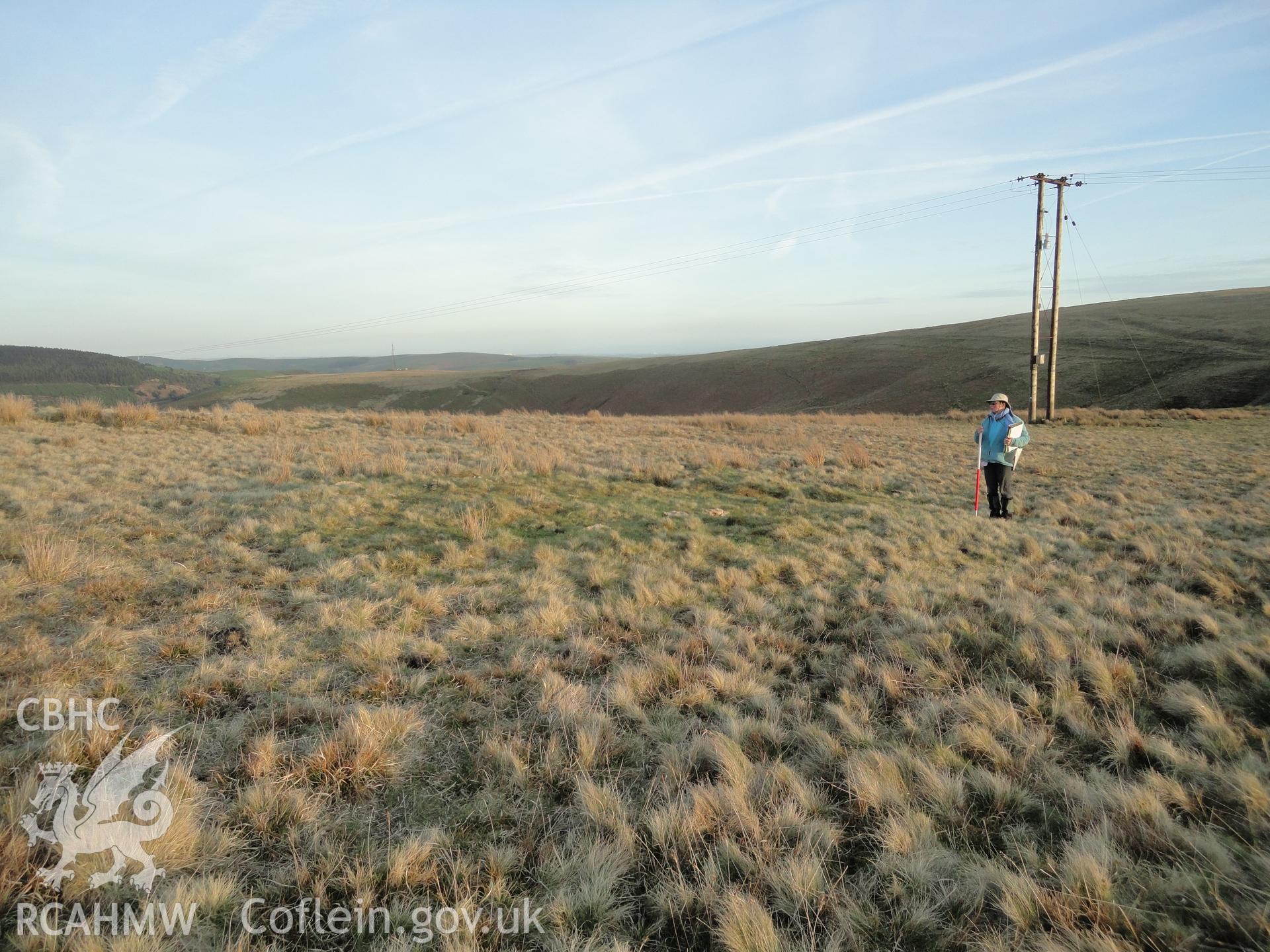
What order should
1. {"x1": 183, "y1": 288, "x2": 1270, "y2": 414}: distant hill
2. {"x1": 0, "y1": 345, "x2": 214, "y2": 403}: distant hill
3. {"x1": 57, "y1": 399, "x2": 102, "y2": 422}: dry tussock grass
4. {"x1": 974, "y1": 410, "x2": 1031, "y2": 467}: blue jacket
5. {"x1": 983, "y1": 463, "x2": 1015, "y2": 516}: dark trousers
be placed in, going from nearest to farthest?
{"x1": 974, "y1": 410, "x2": 1031, "y2": 467}: blue jacket, {"x1": 983, "y1": 463, "x2": 1015, "y2": 516}: dark trousers, {"x1": 57, "y1": 399, "x2": 102, "y2": 422}: dry tussock grass, {"x1": 183, "y1": 288, "x2": 1270, "y2": 414}: distant hill, {"x1": 0, "y1": 345, "x2": 214, "y2": 403}: distant hill

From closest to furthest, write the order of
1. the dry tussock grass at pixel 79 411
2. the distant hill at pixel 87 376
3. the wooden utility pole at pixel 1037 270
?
the dry tussock grass at pixel 79 411 < the wooden utility pole at pixel 1037 270 < the distant hill at pixel 87 376

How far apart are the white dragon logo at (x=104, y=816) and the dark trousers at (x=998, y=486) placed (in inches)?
471

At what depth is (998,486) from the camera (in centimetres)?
1070

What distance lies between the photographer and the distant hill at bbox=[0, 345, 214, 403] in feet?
312

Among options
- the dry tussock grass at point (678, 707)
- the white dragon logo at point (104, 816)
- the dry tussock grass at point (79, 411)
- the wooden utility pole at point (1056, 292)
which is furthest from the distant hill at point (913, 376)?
the dry tussock grass at point (79, 411)

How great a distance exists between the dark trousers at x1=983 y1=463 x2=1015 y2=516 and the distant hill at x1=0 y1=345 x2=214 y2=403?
114 m

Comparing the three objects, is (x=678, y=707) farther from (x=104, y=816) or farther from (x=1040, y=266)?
(x=1040, y=266)

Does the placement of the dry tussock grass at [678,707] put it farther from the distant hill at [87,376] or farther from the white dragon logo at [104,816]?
the distant hill at [87,376]

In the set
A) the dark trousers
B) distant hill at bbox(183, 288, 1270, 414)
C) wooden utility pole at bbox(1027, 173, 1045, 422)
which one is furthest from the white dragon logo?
distant hill at bbox(183, 288, 1270, 414)

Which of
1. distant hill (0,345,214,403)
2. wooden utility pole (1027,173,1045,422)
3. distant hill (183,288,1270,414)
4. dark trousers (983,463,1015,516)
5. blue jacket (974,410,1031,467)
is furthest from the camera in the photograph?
distant hill (0,345,214,403)

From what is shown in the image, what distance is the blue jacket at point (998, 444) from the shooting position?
34.1 feet

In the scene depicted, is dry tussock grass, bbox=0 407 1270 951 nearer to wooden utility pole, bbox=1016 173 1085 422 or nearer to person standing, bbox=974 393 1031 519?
person standing, bbox=974 393 1031 519

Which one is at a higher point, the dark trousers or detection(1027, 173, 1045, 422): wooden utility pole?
detection(1027, 173, 1045, 422): wooden utility pole

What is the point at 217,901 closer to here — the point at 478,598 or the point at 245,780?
the point at 245,780
